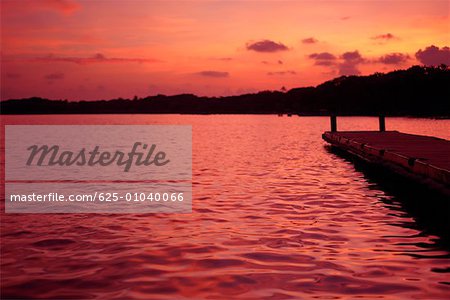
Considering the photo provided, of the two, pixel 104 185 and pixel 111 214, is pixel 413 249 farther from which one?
pixel 104 185

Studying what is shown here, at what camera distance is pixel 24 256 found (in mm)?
7676

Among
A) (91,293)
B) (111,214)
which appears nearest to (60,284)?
(91,293)

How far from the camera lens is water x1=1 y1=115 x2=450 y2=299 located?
6.07 meters

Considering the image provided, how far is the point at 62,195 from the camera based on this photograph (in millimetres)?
14281

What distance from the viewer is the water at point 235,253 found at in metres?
6.07

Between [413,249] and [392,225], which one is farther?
[392,225]

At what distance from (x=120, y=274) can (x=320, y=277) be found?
2660 millimetres

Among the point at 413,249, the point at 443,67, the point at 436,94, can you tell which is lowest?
the point at 413,249

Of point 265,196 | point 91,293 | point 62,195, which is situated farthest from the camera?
point 62,195

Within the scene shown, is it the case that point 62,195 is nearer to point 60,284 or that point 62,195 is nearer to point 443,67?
point 60,284

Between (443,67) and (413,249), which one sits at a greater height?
(443,67)

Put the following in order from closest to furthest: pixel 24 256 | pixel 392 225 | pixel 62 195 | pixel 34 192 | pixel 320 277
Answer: pixel 320 277, pixel 24 256, pixel 392 225, pixel 62 195, pixel 34 192

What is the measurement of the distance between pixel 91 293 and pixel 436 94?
139625 millimetres

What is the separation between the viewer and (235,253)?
7594 mm
